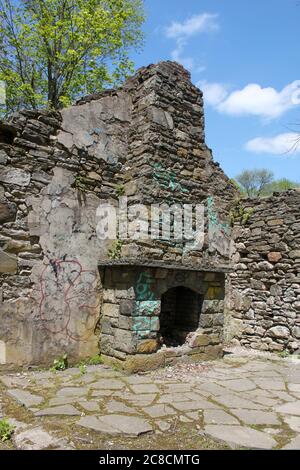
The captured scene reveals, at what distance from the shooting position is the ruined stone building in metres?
5.07

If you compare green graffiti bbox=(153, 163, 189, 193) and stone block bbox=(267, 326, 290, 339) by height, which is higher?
green graffiti bbox=(153, 163, 189, 193)

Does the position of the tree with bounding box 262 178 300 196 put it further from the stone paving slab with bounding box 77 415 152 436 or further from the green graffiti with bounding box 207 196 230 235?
the stone paving slab with bounding box 77 415 152 436

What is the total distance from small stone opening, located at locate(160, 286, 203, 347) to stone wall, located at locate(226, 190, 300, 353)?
5.46 ft

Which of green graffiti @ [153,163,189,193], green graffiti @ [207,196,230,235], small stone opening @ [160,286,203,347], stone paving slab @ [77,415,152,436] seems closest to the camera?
stone paving slab @ [77,415,152,436]

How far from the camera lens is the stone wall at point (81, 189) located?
4977 millimetres

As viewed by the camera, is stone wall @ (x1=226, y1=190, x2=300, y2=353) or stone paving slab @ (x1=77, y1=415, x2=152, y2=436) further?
stone wall @ (x1=226, y1=190, x2=300, y2=353)

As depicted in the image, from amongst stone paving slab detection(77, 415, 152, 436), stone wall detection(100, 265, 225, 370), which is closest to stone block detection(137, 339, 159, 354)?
stone wall detection(100, 265, 225, 370)

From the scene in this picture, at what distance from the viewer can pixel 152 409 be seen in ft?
12.3

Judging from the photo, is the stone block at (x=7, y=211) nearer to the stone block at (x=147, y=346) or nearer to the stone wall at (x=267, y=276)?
the stone block at (x=147, y=346)

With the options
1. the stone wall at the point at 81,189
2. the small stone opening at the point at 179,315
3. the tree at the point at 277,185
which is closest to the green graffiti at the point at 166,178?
the stone wall at the point at 81,189

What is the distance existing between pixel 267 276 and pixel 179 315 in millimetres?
2072

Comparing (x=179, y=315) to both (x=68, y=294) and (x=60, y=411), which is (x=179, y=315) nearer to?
(x=68, y=294)

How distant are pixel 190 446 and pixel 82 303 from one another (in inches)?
118

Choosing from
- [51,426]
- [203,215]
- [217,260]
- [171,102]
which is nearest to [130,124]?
[171,102]
